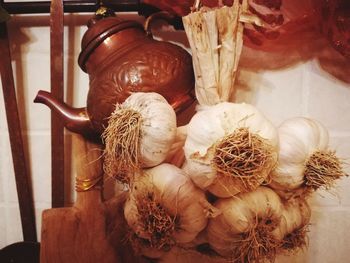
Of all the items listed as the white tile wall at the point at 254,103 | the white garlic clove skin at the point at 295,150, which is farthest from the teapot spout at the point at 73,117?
the white garlic clove skin at the point at 295,150

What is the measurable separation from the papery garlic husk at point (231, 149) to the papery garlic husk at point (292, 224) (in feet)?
0.32

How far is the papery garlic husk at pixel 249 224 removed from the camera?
447mm

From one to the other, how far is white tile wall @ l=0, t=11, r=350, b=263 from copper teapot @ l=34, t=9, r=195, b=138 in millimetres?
118

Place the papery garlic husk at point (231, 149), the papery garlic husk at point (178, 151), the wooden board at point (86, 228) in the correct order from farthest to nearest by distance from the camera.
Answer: the wooden board at point (86, 228) → the papery garlic husk at point (178, 151) → the papery garlic husk at point (231, 149)

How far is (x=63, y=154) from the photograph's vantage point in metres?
0.68

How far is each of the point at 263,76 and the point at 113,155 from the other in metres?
0.36

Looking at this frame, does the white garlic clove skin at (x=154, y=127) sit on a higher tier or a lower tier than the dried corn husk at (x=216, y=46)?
lower

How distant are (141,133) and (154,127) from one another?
0.8 inches

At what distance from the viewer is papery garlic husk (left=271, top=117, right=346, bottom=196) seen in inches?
17.6

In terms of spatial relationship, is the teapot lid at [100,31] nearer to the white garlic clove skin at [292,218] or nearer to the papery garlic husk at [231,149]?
the papery garlic husk at [231,149]

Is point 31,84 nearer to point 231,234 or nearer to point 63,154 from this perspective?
point 63,154

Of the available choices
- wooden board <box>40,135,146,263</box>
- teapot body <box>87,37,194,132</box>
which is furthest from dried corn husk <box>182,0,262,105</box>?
wooden board <box>40,135,146,263</box>

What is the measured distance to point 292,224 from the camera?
49 cm

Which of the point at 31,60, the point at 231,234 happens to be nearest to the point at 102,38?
the point at 31,60
